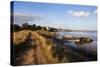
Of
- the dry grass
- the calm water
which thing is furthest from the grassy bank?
the calm water

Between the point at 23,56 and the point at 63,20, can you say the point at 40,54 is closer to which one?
the point at 23,56

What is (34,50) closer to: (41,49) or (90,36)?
(41,49)

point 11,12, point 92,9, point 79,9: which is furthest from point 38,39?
point 92,9

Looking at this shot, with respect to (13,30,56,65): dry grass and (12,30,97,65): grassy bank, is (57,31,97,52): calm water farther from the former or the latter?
(13,30,56,65): dry grass

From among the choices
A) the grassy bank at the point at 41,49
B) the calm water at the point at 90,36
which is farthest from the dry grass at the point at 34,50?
the calm water at the point at 90,36

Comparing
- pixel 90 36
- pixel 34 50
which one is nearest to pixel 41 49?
pixel 34 50

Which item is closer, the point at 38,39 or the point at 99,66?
the point at 38,39

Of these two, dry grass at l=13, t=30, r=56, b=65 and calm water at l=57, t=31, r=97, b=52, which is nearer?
dry grass at l=13, t=30, r=56, b=65

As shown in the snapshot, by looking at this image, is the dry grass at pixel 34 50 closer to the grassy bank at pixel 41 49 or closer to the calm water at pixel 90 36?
the grassy bank at pixel 41 49

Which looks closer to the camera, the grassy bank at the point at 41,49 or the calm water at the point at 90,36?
the grassy bank at the point at 41,49

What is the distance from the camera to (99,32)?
9.19 ft

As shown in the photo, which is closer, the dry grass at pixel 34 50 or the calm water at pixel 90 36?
the dry grass at pixel 34 50
